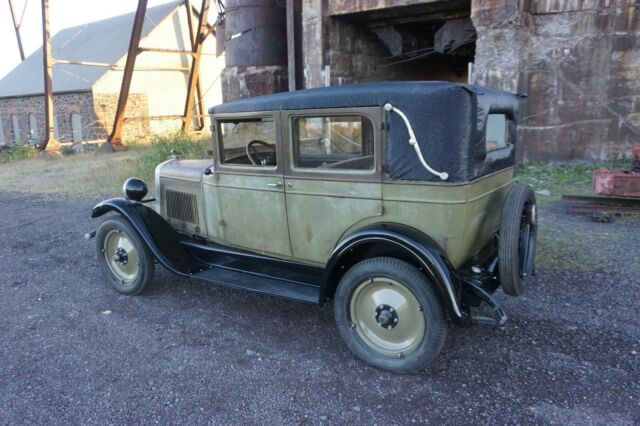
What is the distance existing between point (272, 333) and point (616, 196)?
17.0 ft

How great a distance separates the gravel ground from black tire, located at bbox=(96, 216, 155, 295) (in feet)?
0.43

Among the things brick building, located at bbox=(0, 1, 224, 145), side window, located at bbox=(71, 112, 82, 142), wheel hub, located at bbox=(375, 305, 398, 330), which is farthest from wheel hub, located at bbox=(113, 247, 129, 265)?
side window, located at bbox=(71, 112, 82, 142)

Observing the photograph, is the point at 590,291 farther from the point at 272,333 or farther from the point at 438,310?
the point at 272,333

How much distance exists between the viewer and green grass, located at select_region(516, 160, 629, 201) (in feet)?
24.2

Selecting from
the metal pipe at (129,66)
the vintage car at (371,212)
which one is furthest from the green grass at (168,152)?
the vintage car at (371,212)

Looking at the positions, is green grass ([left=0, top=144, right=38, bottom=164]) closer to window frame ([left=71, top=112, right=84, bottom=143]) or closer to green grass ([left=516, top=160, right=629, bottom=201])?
window frame ([left=71, top=112, right=84, bottom=143])

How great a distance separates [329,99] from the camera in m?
3.04

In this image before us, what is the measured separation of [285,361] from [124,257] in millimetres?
2000

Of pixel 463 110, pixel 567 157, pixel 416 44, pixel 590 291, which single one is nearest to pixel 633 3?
pixel 567 157

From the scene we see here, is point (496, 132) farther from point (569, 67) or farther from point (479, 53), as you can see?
point (569, 67)

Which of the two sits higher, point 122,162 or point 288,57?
point 288,57

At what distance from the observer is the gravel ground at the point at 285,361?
8.43 ft

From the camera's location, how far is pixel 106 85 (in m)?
20.7

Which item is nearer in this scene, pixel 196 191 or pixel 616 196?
pixel 196 191
